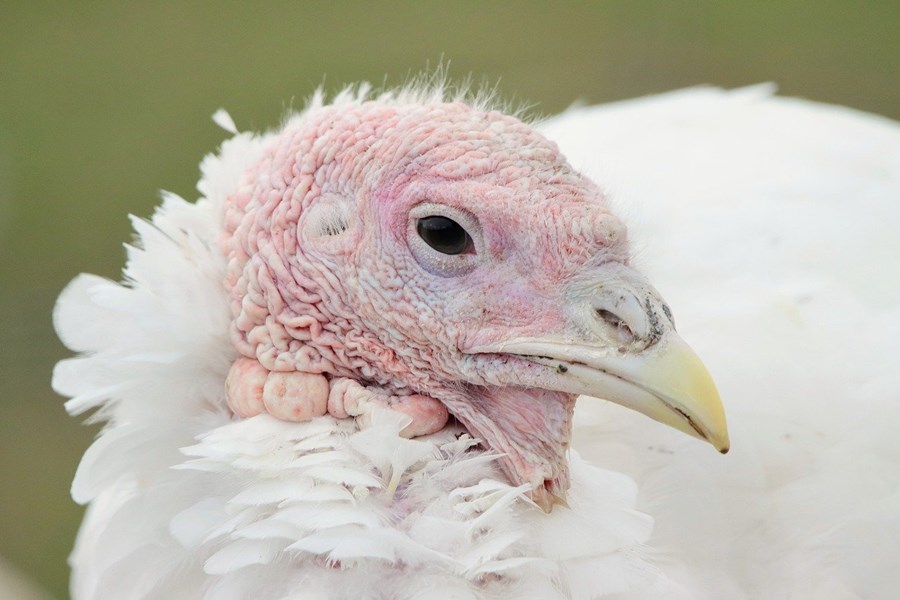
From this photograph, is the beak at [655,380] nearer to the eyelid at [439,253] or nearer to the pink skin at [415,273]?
the pink skin at [415,273]

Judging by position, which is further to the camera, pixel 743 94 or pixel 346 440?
pixel 743 94

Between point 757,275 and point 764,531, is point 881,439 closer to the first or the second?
point 764,531

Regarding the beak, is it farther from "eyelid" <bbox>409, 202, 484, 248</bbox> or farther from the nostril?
"eyelid" <bbox>409, 202, 484, 248</bbox>

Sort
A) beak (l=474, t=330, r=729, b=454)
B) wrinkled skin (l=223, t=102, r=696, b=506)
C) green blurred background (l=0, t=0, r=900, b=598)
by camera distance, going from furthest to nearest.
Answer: green blurred background (l=0, t=0, r=900, b=598) < wrinkled skin (l=223, t=102, r=696, b=506) < beak (l=474, t=330, r=729, b=454)

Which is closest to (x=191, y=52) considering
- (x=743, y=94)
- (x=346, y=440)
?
(x=743, y=94)

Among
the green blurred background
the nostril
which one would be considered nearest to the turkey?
the nostril

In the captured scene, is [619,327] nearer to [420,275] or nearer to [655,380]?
[655,380]

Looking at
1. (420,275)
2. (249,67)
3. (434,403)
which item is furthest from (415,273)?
(249,67)
